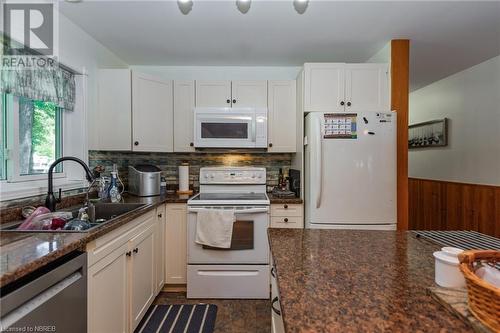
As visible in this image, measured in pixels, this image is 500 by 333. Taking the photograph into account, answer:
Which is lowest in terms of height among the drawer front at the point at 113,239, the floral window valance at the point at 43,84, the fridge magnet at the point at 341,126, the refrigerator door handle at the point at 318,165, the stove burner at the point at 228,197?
the drawer front at the point at 113,239

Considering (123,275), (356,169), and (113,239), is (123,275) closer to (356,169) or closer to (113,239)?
(113,239)

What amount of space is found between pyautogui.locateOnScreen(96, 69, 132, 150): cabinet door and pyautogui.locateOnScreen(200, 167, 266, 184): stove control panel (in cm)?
82

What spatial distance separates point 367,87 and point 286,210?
4.51 ft

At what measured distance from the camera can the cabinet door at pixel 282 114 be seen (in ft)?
8.82

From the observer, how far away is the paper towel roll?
2.77m

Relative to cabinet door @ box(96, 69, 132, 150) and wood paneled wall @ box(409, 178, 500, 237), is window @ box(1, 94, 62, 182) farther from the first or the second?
wood paneled wall @ box(409, 178, 500, 237)

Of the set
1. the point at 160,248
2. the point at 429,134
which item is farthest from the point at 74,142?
the point at 429,134

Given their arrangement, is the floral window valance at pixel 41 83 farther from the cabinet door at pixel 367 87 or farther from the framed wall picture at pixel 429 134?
the framed wall picture at pixel 429 134

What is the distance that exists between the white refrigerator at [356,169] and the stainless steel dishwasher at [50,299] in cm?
173

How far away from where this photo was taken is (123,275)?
1.57 metres

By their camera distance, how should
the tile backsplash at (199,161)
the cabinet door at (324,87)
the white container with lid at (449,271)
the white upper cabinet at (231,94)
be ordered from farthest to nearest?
1. the tile backsplash at (199,161)
2. the white upper cabinet at (231,94)
3. the cabinet door at (324,87)
4. the white container with lid at (449,271)

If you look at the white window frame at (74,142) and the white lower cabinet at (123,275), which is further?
the white window frame at (74,142)

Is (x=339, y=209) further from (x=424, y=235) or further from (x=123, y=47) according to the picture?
(x=123, y=47)

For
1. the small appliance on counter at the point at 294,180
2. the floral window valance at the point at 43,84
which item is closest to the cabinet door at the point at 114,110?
the floral window valance at the point at 43,84
